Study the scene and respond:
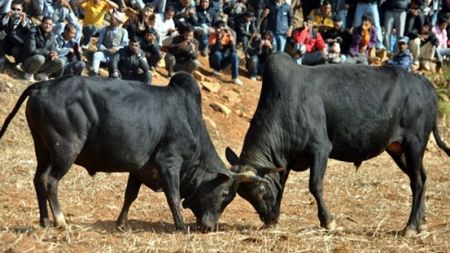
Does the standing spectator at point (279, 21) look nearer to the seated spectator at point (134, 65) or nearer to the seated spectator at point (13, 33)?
the seated spectator at point (134, 65)

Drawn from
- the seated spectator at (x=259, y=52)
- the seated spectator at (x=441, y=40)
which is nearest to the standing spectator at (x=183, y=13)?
the seated spectator at (x=259, y=52)

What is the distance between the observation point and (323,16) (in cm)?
2673

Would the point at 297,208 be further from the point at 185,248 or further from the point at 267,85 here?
the point at 185,248

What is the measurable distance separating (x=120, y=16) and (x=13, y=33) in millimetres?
3308

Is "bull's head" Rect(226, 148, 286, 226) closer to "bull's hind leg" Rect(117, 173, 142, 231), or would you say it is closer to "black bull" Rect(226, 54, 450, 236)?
"black bull" Rect(226, 54, 450, 236)

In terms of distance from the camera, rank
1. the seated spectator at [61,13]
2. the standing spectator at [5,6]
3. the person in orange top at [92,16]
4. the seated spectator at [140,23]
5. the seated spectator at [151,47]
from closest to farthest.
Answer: the standing spectator at [5,6] < the seated spectator at [61,13] < the seated spectator at [151,47] < the seated spectator at [140,23] < the person in orange top at [92,16]

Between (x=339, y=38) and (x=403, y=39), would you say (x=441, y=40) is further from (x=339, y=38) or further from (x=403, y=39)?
(x=339, y=38)

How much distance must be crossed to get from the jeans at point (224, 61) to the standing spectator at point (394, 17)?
5074mm

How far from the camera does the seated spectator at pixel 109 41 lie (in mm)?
19844

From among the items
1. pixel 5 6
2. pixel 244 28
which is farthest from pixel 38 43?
pixel 244 28

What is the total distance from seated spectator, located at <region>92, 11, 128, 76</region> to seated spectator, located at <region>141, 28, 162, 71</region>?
1.53 ft

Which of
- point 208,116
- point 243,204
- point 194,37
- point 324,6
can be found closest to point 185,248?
point 243,204

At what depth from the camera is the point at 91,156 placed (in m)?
10.7

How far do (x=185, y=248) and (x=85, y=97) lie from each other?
2000 millimetres
